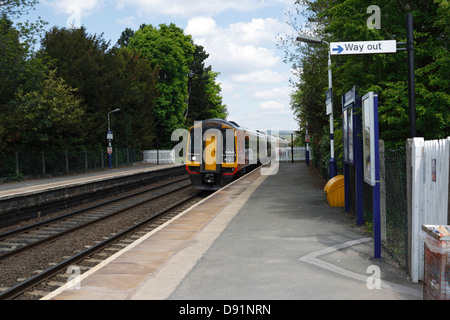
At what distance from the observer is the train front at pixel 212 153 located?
19.8m

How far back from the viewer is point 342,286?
538 centimetres

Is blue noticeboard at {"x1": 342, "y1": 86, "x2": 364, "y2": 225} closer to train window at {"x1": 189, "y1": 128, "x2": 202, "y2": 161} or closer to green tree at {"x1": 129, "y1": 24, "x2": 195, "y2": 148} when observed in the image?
train window at {"x1": 189, "y1": 128, "x2": 202, "y2": 161}

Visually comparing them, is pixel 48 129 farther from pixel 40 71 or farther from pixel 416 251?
pixel 416 251

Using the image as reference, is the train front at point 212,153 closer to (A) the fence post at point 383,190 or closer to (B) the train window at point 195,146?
(B) the train window at point 195,146

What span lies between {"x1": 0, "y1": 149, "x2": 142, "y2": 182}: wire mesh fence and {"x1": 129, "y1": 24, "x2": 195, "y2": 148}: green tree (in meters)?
15.3

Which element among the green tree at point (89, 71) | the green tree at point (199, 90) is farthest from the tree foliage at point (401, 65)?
the green tree at point (199, 90)

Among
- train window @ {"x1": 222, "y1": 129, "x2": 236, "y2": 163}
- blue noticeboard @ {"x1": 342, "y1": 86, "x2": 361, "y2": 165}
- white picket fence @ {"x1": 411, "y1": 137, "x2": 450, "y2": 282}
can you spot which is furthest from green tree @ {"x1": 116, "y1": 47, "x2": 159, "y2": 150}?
white picket fence @ {"x1": 411, "y1": 137, "x2": 450, "y2": 282}

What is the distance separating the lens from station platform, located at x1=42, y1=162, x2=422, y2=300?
207 inches

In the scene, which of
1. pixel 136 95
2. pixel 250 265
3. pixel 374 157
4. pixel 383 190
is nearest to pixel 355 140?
pixel 383 190

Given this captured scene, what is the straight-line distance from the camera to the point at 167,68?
2133 inches

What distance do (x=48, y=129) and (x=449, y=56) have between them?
87.5 ft

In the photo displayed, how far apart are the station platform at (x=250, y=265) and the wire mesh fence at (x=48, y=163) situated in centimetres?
2036
